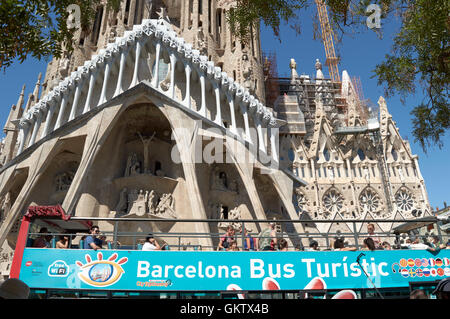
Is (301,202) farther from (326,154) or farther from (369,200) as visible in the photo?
(369,200)

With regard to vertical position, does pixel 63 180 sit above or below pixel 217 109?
below

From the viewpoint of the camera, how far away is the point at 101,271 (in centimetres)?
642

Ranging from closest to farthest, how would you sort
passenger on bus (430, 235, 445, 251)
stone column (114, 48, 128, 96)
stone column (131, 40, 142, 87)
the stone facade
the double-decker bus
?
the double-decker bus, passenger on bus (430, 235, 445, 251), stone column (131, 40, 142, 87), stone column (114, 48, 128, 96), the stone facade

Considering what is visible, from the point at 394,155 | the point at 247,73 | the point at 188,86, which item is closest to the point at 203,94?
the point at 188,86

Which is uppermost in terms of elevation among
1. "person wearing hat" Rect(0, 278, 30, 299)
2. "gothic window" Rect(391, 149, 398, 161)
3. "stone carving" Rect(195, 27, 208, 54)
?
"stone carving" Rect(195, 27, 208, 54)

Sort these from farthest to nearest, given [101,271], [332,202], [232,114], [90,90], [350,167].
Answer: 1. [350,167]
2. [332,202]
3. [232,114]
4. [90,90]
5. [101,271]

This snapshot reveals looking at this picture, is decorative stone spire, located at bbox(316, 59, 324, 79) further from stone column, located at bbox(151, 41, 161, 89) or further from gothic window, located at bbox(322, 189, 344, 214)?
stone column, located at bbox(151, 41, 161, 89)

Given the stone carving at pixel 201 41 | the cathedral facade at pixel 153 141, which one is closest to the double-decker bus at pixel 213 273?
the cathedral facade at pixel 153 141

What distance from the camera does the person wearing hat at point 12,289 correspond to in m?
2.44

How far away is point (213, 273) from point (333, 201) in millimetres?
26297

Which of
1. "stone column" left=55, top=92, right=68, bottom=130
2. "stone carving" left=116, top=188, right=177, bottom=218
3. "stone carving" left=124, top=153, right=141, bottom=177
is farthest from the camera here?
"stone carving" left=124, top=153, right=141, bottom=177

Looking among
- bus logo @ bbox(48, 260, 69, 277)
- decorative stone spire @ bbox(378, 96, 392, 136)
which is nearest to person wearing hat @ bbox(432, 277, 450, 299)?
bus logo @ bbox(48, 260, 69, 277)

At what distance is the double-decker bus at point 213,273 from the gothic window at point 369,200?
995 inches

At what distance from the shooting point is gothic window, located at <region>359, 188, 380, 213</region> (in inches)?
1204
